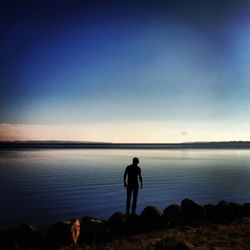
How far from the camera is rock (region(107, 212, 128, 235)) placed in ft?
51.2

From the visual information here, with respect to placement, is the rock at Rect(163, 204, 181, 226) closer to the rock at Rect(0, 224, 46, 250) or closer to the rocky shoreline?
the rocky shoreline

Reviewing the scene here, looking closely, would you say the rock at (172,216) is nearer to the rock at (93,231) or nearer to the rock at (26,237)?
the rock at (93,231)

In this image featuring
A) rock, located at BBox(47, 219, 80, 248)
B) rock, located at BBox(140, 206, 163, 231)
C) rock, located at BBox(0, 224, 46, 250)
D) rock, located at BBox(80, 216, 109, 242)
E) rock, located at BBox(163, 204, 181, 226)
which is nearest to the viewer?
rock, located at BBox(0, 224, 46, 250)

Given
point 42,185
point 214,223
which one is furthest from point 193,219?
point 42,185

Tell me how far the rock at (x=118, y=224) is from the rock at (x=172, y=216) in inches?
80.0

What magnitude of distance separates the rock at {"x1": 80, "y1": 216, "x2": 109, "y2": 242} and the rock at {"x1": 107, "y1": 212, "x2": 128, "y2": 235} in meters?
0.45

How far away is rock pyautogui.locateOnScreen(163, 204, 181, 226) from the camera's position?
17047 millimetres

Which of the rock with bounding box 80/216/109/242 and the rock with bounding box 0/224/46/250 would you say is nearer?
the rock with bounding box 0/224/46/250

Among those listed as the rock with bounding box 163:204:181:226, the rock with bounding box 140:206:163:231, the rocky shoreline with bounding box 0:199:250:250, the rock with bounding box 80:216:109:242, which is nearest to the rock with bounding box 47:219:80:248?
the rocky shoreline with bounding box 0:199:250:250

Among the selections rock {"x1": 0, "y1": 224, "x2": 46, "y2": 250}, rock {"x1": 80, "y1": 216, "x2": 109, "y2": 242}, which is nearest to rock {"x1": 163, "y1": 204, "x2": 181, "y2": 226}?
rock {"x1": 80, "y1": 216, "x2": 109, "y2": 242}

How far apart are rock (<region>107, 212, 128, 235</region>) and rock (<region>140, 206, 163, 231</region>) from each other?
73cm

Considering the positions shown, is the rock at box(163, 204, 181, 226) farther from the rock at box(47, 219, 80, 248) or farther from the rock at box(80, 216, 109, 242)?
the rock at box(47, 219, 80, 248)

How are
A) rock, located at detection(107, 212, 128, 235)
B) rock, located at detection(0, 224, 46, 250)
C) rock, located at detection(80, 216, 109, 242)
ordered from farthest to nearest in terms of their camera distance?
rock, located at detection(107, 212, 128, 235) < rock, located at detection(80, 216, 109, 242) < rock, located at detection(0, 224, 46, 250)

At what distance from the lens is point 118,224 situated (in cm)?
1584
